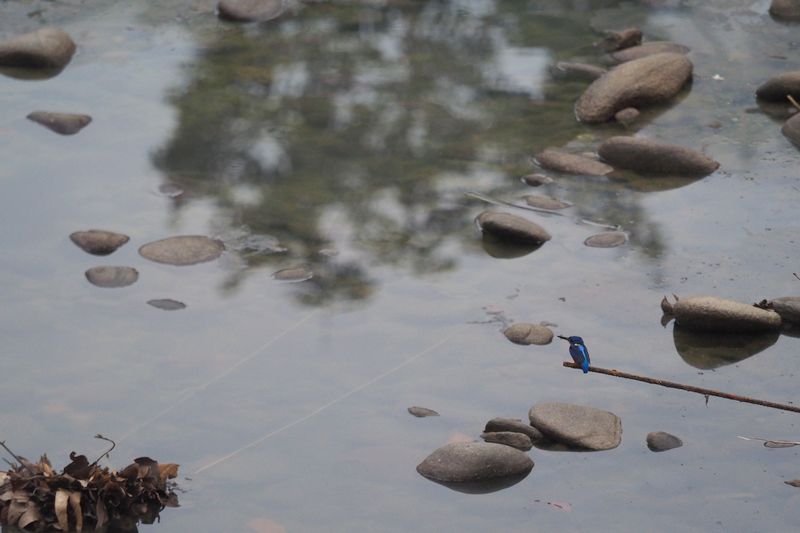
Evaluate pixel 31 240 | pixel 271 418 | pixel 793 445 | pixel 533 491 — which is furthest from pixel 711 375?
pixel 31 240

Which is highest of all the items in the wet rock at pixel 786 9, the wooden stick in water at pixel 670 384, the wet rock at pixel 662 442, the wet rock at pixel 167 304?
the wooden stick in water at pixel 670 384

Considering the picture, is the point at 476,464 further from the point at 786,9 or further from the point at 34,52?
the point at 786,9

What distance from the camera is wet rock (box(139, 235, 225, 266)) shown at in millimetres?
6625

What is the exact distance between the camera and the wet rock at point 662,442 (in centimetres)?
501

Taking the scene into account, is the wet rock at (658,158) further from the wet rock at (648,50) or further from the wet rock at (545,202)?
the wet rock at (648,50)

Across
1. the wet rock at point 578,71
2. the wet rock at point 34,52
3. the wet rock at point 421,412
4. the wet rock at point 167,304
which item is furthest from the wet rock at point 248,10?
the wet rock at point 421,412

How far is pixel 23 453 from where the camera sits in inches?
194

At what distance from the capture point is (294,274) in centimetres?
648

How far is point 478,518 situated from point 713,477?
96cm

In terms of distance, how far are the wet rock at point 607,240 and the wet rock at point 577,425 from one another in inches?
69.5

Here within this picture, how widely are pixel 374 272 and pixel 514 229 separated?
0.84 meters

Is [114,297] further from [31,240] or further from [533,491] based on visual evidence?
[533,491]

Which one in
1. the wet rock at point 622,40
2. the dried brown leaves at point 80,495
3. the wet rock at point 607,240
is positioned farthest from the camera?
the wet rock at point 622,40

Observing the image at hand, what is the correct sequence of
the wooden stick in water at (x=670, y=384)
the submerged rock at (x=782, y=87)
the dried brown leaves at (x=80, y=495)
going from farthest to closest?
1. the submerged rock at (x=782, y=87)
2. the dried brown leaves at (x=80, y=495)
3. the wooden stick in water at (x=670, y=384)
